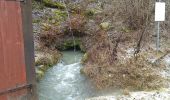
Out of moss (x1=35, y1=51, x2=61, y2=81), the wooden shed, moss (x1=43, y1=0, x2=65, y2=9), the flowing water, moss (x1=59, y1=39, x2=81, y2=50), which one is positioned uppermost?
moss (x1=43, y1=0, x2=65, y2=9)

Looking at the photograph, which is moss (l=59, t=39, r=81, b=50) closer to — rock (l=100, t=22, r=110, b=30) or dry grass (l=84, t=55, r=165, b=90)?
rock (l=100, t=22, r=110, b=30)

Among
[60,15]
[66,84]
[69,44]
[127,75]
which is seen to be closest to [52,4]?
[60,15]

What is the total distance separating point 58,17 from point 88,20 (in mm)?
1457

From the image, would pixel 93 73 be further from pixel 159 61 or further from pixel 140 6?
pixel 140 6

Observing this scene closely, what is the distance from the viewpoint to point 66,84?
9.10 meters

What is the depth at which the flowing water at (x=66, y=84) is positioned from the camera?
8177mm

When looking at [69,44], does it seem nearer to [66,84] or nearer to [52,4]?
[52,4]

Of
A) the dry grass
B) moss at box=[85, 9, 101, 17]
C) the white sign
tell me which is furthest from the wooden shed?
moss at box=[85, 9, 101, 17]

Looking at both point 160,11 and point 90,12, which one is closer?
point 160,11

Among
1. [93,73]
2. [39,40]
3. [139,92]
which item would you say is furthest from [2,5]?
[39,40]

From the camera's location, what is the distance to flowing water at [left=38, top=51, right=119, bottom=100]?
322 inches

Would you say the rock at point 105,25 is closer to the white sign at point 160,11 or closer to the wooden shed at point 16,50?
the white sign at point 160,11

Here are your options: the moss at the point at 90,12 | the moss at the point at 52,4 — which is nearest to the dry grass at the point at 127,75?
the moss at the point at 90,12

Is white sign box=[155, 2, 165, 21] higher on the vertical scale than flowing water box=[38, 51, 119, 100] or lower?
higher
